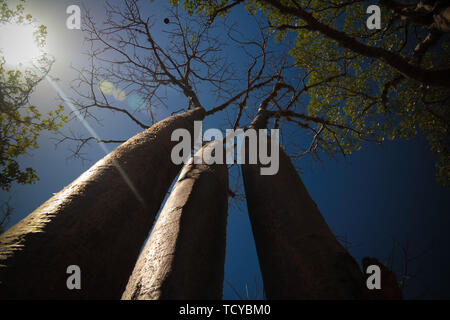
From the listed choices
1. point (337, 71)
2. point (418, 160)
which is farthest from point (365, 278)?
point (418, 160)

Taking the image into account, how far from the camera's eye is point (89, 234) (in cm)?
87

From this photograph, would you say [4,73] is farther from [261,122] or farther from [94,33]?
[261,122]

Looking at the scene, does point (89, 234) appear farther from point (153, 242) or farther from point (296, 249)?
point (296, 249)

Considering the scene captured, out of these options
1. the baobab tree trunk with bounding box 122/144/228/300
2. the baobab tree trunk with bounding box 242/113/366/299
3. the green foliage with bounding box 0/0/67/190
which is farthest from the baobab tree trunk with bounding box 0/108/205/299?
the green foliage with bounding box 0/0/67/190

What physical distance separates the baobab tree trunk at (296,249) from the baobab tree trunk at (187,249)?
0.32m

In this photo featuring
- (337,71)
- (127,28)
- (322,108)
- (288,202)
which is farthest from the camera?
(322,108)

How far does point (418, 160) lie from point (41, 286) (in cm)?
3080

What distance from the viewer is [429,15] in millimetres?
1968

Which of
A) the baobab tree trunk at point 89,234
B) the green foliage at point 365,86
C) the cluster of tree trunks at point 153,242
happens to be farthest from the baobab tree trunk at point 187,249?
the green foliage at point 365,86

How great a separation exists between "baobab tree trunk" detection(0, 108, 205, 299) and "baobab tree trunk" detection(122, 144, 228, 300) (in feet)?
0.42

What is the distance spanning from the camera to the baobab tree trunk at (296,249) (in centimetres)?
89

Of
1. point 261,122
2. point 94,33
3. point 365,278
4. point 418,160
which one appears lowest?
point 365,278

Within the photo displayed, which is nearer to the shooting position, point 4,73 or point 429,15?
point 429,15
